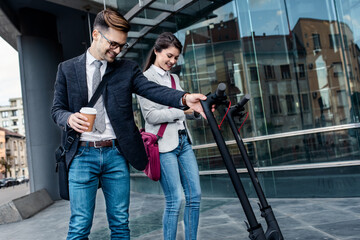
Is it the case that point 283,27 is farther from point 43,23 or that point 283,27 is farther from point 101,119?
point 43,23

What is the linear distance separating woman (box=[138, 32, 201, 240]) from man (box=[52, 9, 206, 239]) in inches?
18.4

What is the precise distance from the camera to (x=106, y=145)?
222cm

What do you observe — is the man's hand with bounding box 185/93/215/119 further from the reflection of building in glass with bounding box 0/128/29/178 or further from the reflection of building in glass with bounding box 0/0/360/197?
the reflection of building in glass with bounding box 0/128/29/178

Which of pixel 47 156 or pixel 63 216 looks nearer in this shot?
pixel 63 216

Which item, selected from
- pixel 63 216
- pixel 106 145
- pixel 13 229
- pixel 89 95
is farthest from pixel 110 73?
pixel 63 216

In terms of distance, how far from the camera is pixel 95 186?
88.5 inches

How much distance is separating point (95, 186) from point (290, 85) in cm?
507

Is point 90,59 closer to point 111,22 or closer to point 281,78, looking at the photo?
point 111,22

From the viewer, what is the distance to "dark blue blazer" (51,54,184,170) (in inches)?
87.0

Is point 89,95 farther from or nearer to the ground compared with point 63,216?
farther from the ground

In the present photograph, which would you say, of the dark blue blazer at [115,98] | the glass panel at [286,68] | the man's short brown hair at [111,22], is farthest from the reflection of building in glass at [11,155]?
the man's short brown hair at [111,22]

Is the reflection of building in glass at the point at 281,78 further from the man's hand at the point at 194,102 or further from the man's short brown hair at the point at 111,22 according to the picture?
the man's short brown hair at the point at 111,22

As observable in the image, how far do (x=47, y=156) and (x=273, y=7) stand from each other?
23.9 ft

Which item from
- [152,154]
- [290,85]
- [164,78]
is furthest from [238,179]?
[290,85]
